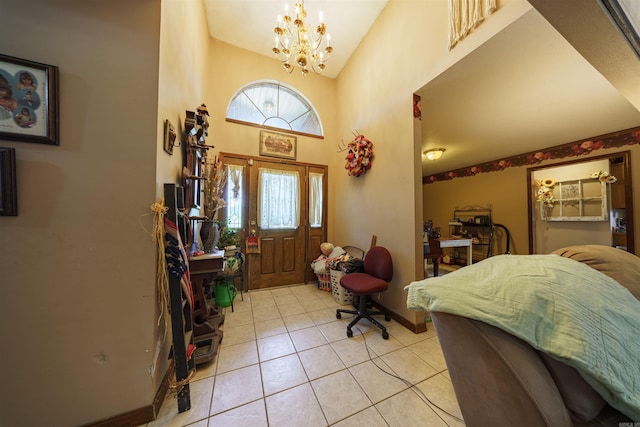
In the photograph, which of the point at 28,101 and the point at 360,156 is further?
the point at 360,156

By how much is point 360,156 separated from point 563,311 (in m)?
2.41

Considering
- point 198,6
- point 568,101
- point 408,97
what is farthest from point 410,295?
point 198,6

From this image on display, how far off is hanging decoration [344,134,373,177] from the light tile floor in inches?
78.8

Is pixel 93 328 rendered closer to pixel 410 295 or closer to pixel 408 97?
pixel 410 295

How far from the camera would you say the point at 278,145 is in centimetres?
329

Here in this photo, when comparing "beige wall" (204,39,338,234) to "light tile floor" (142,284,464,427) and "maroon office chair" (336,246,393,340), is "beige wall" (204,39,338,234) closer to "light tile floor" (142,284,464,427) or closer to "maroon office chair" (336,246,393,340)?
"maroon office chair" (336,246,393,340)

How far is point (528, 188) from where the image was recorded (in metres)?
3.83

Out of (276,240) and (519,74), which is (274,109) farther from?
(519,74)

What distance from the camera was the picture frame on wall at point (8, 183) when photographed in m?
0.92

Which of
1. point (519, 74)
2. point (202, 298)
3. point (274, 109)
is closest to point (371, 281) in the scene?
point (202, 298)

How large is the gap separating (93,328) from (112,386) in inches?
13.8

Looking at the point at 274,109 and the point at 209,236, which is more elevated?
the point at 274,109

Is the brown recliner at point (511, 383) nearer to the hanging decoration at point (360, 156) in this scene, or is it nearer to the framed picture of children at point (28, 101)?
the framed picture of children at point (28, 101)

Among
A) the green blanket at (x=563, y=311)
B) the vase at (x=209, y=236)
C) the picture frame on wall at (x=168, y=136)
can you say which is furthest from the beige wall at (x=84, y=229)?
the green blanket at (x=563, y=311)
